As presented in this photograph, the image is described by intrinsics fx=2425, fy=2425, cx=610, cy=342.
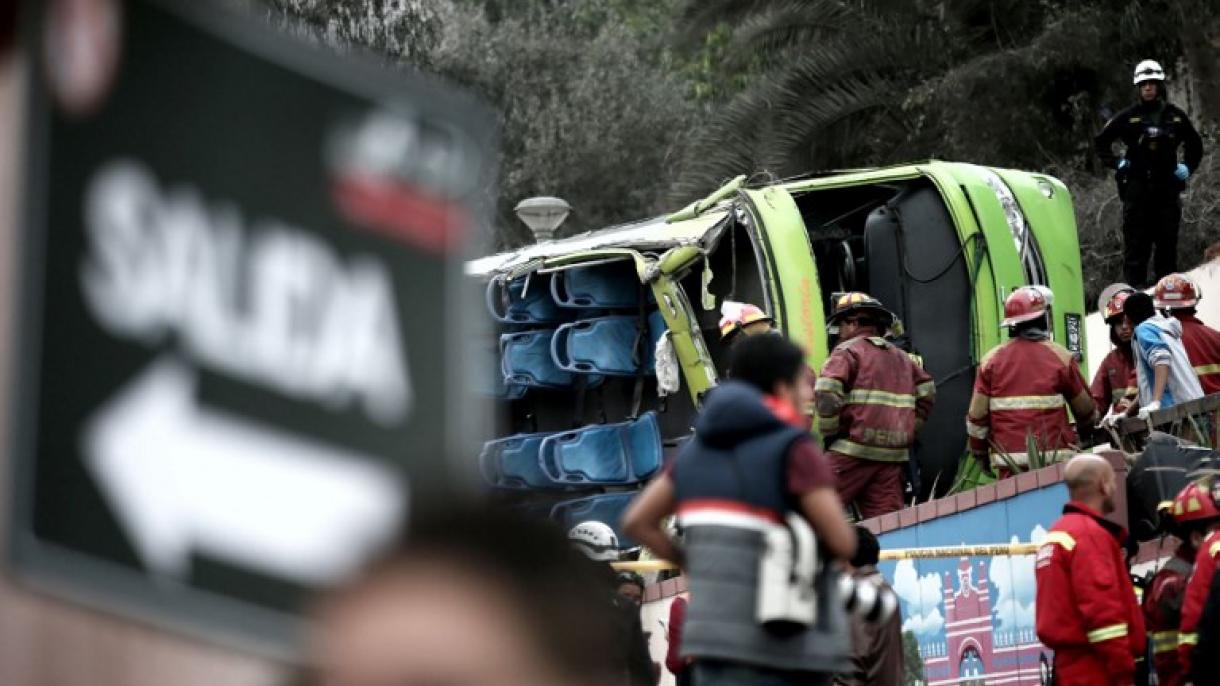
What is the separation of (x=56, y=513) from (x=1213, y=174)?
2177 centimetres

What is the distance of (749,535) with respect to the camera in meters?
5.79

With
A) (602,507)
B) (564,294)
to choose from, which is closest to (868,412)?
(602,507)

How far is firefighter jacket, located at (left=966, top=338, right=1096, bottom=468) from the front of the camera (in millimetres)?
11828

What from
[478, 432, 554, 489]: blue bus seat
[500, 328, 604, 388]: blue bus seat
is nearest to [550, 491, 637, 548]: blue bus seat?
[478, 432, 554, 489]: blue bus seat

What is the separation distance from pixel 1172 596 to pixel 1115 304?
538 centimetres

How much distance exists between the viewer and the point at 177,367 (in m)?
1.78

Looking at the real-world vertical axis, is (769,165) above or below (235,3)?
above

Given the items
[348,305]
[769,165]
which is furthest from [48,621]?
[769,165]

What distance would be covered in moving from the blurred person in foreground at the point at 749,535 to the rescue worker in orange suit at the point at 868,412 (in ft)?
19.6

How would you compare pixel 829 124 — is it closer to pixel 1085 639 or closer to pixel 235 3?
pixel 1085 639

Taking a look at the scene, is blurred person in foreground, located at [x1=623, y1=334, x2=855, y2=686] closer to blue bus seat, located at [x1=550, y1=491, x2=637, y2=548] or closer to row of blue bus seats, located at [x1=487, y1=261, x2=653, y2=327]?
blue bus seat, located at [x1=550, y1=491, x2=637, y2=548]

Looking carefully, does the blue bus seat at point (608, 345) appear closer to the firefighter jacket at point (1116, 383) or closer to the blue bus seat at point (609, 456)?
the blue bus seat at point (609, 456)

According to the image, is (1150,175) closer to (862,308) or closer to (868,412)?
(862,308)

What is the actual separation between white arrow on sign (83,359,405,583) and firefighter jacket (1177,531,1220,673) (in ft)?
22.1
